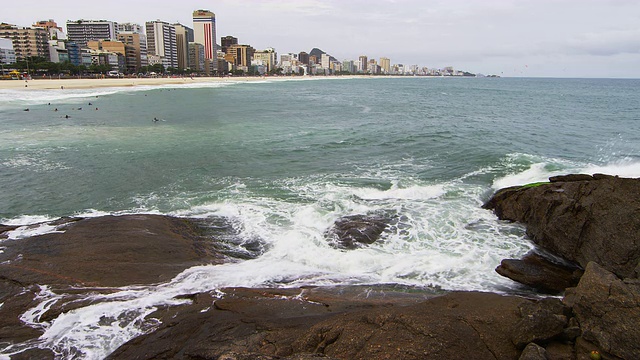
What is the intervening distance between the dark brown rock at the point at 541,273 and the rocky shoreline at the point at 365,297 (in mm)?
32

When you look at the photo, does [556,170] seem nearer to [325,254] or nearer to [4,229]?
[325,254]

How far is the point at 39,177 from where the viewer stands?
2028 cm

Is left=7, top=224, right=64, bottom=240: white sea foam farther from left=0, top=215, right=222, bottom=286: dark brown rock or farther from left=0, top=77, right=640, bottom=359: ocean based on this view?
left=0, top=215, right=222, bottom=286: dark brown rock

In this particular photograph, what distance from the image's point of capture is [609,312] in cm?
644

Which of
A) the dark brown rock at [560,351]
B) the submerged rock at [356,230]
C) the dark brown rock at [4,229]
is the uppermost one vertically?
the dark brown rock at [560,351]

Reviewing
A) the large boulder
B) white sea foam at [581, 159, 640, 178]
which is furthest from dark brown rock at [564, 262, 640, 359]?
white sea foam at [581, 159, 640, 178]

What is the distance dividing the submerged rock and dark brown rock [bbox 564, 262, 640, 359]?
623 cm

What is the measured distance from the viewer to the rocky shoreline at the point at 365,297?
6.29 metres

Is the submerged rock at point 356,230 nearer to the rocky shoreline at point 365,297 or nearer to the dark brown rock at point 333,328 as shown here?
the rocky shoreline at point 365,297

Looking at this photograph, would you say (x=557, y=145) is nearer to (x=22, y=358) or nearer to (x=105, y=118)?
(x=22, y=358)

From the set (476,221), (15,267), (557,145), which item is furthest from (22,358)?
(557,145)

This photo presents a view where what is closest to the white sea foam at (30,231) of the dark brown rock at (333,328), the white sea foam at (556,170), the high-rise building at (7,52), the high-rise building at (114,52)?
the dark brown rock at (333,328)

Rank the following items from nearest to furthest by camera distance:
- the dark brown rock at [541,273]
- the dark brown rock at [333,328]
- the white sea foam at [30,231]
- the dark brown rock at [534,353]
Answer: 1. the dark brown rock at [534,353]
2. the dark brown rock at [333,328]
3. the dark brown rock at [541,273]
4. the white sea foam at [30,231]

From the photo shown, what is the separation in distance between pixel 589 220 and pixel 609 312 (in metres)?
5.05
